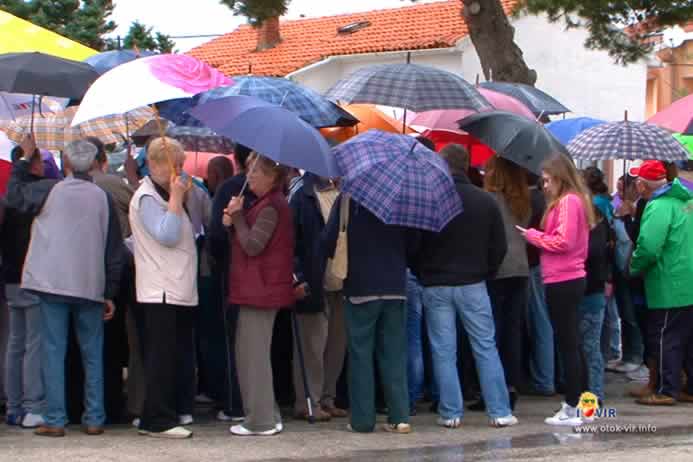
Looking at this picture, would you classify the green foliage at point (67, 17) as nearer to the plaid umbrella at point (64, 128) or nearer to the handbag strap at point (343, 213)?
the plaid umbrella at point (64, 128)

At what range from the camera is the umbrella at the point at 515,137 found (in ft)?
29.2

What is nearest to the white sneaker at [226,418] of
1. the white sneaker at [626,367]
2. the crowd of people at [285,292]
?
the crowd of people at [285,292]

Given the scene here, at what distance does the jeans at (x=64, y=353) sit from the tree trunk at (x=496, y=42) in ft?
27.2

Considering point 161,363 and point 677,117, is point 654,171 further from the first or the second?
point 161,363

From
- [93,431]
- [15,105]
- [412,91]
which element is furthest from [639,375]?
[15,105]

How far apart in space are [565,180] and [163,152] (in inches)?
112

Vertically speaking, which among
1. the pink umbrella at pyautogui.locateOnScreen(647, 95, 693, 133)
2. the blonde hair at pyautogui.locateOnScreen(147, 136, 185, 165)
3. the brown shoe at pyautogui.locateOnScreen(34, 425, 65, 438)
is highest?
the pink umbrella at pyautogui.locateOnScreen(647, 95, 693, 133)

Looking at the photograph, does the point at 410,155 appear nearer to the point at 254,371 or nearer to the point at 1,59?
the point at 254,371

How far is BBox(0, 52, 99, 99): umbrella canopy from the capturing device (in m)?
8.02

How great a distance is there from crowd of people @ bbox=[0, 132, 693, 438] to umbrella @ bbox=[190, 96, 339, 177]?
34cm

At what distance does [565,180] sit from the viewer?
865 centimetres

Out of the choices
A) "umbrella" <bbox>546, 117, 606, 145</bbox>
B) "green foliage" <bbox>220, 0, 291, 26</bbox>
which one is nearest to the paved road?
"umbrella" <bbox>546, 117, 606, 145</bbox>

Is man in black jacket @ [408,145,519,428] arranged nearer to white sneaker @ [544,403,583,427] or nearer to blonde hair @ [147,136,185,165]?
white sneaker @ [544,403,583,427]

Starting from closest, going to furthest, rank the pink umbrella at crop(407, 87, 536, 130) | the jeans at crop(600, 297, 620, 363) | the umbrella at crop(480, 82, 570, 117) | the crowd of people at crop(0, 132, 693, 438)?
the crowd of people at crop(0, 132, 693, 438) → the jeans at crop(600, 297, 620, 363) → the pink umbrella at crop(407, 87, 536, 130) → the umbrella at crop(480, 82, 570, 117)
